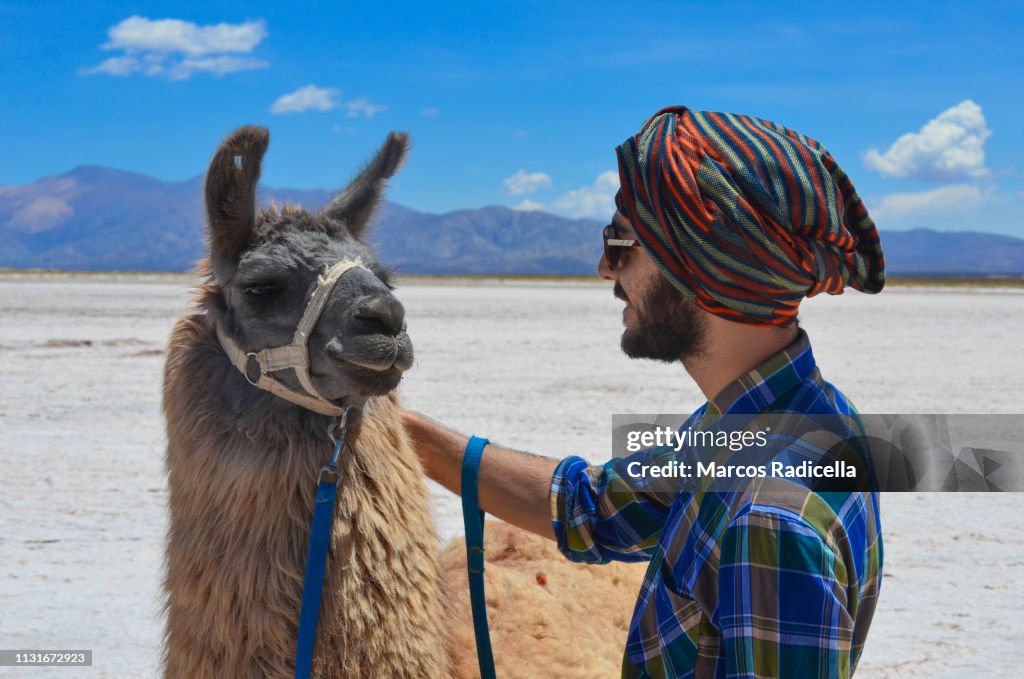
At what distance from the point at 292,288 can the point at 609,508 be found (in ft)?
2.85

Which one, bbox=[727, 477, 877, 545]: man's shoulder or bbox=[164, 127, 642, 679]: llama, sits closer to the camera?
bbox=[727, 477, 877, 545]: man's shoulder

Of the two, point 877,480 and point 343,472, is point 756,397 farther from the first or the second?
point 343,472

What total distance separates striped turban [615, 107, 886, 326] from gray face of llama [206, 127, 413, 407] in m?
0.68

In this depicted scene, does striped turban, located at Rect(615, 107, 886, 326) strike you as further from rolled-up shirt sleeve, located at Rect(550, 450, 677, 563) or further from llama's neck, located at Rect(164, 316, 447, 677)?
llama's neck, located at Rect(164, 316, 447, 677)

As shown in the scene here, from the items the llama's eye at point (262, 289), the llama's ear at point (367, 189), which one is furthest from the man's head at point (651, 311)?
the llama's ear at point (367, 189)

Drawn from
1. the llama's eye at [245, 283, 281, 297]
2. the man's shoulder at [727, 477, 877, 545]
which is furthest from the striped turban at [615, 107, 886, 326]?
the llama's eye at [245, 283, 281, 297]

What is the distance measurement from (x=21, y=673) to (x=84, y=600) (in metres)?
0.68

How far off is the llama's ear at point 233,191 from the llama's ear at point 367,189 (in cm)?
31

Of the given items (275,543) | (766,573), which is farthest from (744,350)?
(275,543)

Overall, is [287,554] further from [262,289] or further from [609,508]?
[609,508]

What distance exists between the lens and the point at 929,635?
4.02 metres

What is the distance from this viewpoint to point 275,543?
190 centimetres

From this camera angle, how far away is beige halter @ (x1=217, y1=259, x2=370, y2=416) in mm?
1941

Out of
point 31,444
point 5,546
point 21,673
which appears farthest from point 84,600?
point 31,444
